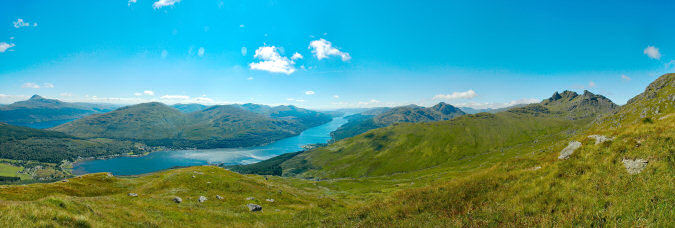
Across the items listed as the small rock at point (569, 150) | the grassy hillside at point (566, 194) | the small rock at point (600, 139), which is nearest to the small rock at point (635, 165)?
the grassy hillside at point (566, 194)

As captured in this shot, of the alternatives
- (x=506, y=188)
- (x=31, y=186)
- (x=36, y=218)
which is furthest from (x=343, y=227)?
(x=31, y=186)

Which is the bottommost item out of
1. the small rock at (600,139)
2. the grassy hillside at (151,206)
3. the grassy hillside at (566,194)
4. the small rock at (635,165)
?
the grassy hillside at (151,206)

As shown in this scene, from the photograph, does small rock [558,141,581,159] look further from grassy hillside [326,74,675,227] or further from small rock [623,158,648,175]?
small rock [623,158,648,175]

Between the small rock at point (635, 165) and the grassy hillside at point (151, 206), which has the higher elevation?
the small rock at point (635, 165)

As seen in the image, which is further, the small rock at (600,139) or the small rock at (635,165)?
the small rock at (600,139)

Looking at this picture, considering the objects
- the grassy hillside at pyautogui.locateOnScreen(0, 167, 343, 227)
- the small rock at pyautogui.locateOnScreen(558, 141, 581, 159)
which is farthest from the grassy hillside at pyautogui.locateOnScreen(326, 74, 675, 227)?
the grassy hillside at pyautogui.locateOnScreen(0, 167, 343, 227)

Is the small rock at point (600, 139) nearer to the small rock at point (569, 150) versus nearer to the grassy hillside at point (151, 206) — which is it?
the small rock at point (569, 150)

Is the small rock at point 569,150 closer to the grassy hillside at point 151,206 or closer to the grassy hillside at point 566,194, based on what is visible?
the grassy hillside at point 566,194

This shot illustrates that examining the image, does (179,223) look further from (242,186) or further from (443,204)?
(242,186)

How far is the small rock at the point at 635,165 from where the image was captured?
10961mm

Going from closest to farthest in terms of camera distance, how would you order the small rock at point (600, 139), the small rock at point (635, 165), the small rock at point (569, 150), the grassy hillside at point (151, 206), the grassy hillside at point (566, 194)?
the grassy hillside at point (566, 194)
the small rock at point (635, 165)
the grassy hillside at point (151, 206)
the small rock at point (600, 139)
the small rock at point (569, 150)

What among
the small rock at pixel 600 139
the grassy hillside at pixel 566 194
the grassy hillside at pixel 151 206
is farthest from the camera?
the small rock at pixel 600 139

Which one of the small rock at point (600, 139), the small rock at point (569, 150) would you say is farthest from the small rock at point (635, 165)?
the small rock at point (600, 139)

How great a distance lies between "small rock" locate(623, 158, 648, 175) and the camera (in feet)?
36.0
